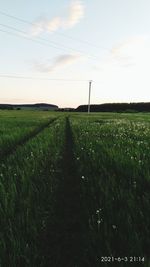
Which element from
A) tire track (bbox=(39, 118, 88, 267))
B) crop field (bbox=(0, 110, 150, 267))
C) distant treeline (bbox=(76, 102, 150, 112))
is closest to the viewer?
crop field (bbox=(0, 110, 150, 267))

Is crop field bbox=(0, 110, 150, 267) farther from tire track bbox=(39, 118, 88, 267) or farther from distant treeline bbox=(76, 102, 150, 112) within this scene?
distant treeline bbox=(76, 102, 150, 112)

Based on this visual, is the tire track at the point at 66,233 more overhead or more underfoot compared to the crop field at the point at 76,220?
more underfoot

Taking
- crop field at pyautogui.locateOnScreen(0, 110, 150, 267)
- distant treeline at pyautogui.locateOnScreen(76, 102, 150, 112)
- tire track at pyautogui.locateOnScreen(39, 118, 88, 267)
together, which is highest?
distant treeline at pyautogui.locateOnScreen(76, 102, 150, 112)

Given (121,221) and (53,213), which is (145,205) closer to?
(121,221)

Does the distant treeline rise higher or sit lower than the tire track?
higher

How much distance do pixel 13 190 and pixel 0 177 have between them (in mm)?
1117

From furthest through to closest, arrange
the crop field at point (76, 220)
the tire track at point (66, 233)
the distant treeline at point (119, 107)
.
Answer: the distant treeline at point (119, 107)
the tire track at point (66, 233)
the crop field at point (76, 220)
